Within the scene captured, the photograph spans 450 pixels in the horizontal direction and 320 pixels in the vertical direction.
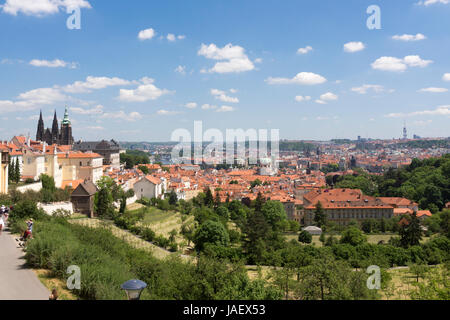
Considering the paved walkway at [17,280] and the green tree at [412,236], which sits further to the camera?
the green tree at [412,236]

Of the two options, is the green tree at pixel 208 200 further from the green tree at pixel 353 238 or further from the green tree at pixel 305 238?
the green tree at pixel 353 238

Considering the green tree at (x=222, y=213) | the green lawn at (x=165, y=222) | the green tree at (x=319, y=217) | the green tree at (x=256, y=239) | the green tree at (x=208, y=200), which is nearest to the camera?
the green tree at (x=256, y=239)

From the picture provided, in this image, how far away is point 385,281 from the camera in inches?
750

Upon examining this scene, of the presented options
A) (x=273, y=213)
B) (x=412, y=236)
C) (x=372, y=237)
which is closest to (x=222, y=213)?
(x=273, y=213)

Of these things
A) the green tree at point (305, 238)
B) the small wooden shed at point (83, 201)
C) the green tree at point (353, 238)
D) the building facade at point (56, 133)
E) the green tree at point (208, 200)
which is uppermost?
the building facade at point (56, 133)

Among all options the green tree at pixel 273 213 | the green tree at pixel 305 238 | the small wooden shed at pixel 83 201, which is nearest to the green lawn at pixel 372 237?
the green tree at pixel 305 238

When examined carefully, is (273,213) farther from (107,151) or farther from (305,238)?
(107,151)

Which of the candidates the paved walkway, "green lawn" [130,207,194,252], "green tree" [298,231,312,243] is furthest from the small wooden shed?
"green tree" [298,231,312,243]

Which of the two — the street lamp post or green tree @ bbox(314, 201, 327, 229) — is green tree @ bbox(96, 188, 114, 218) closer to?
the street lamp post

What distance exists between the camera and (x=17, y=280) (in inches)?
313

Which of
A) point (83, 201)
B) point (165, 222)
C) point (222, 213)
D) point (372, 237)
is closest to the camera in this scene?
point (83, 201)

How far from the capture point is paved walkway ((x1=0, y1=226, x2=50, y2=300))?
283 inches

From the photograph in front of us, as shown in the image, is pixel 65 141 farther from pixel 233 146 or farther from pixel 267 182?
pixel 233 146

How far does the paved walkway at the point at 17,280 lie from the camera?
23.6 feet
